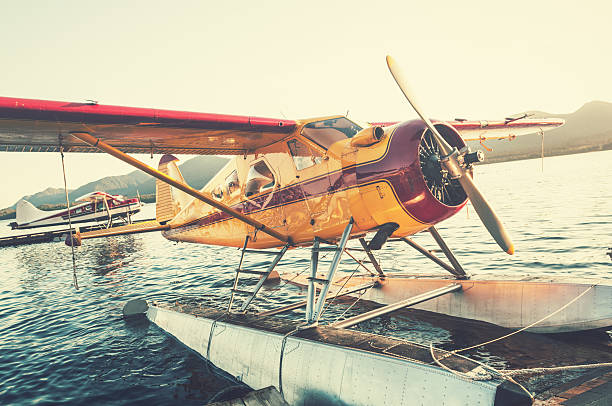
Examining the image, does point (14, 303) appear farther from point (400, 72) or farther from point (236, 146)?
point (400, 72)

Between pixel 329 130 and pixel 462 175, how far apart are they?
2.00 metres

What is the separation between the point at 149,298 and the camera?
10664 millimetres

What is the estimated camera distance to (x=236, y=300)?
31.2 ft

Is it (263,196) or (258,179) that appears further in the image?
(258,179)

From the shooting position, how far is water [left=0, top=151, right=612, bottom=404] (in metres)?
5.62

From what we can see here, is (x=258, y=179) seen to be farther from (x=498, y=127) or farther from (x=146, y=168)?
(x=498, y=127)

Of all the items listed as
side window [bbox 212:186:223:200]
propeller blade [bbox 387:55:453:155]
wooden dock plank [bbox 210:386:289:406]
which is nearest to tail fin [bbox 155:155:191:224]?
side window [bbox 212:186:223:200]

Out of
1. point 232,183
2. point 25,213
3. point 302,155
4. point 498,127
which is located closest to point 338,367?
point 302,155

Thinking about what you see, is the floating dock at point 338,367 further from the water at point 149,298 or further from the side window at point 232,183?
the side window at point 232,183

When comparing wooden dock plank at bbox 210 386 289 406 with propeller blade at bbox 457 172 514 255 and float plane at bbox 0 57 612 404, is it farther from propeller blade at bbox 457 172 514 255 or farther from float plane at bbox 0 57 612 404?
propeller blade at bbox 457 172 514 255

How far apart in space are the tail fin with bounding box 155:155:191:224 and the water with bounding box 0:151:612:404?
2.36m

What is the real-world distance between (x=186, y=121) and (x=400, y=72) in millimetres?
3240

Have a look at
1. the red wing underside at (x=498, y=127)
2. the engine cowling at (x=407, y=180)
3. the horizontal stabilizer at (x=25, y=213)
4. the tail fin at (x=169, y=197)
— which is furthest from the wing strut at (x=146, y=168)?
the horizontal stabilizer at (x=25, y=213)

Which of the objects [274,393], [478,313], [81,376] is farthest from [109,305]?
[478,313]
